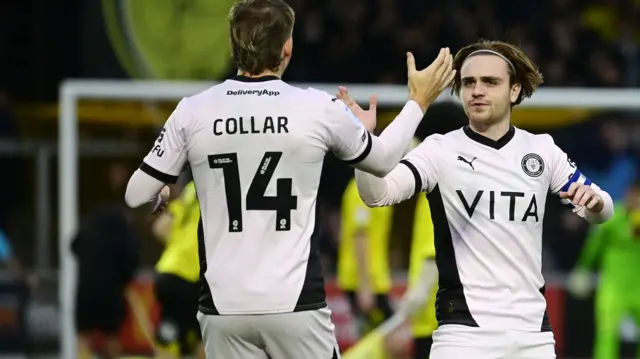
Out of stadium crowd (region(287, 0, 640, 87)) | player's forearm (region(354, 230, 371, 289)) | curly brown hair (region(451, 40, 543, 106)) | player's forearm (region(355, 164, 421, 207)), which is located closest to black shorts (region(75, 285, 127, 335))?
player's forearm (region(354, 230, 371, 289))

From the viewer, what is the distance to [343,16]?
16.3m

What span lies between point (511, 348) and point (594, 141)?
344 inches

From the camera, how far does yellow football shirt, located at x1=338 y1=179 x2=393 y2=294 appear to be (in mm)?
10555

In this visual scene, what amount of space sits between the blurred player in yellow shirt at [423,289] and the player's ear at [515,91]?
2.28 metres

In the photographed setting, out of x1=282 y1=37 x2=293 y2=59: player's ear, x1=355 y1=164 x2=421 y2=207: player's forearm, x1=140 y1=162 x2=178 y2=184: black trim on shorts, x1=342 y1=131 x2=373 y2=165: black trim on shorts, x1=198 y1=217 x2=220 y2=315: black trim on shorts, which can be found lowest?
x1=198 y1=217 x2=220 y2=315: black trim on shorts

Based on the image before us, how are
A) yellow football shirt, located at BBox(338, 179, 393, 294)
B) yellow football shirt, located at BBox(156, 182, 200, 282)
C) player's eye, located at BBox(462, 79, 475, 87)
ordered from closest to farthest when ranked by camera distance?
player's eye, located at BBox(462, 79, 475, 87)
yellow football shirt, located at BBox(156, 182, 200, 282)
yellow football shirt, located at BBox(338, 179, 393, 294)

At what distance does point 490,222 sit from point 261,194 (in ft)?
3.37

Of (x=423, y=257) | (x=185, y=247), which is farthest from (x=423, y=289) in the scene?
(x=185, y=247)

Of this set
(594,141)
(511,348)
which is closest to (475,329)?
(511,348)

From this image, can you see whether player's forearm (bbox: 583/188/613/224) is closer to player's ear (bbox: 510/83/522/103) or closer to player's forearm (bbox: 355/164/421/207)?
player's ear (bbox: 510/83/522/103)

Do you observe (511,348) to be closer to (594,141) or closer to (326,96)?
(326,96)

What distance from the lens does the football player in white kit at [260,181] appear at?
4.73 m

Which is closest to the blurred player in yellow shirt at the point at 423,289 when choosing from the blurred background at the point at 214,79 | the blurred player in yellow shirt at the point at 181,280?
the blurred player in yellow shirt at the point at 181,280

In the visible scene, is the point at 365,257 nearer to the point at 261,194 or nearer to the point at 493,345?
the point at 493,345
